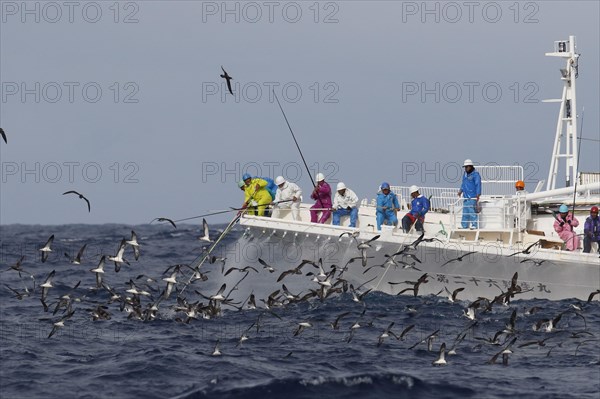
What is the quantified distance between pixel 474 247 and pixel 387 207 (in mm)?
3440

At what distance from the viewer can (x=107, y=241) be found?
8875 cm

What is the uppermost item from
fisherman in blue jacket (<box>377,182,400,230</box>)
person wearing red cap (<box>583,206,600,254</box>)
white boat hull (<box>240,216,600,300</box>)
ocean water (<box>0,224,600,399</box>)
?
fisherman in blue jacket (<box>377,182,400,230</box>)

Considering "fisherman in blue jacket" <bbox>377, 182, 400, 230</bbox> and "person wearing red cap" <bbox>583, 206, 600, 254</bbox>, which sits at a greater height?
"fisherman in blue jacket" <bbox>377, 182, 400, 230</bbox>

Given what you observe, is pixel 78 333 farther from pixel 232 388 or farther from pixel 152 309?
pixel 232 388

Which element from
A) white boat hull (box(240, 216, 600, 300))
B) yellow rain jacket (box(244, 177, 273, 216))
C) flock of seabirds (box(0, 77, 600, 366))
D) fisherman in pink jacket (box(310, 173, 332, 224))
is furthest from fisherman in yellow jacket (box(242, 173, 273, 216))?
flock of seabirds (box(0, 77, 600, 366))

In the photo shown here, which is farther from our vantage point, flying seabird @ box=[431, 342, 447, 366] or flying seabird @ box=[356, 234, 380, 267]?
flying seabird @ box=[356, 234, 380, 267]

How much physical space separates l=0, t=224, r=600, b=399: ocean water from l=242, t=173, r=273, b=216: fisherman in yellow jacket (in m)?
1.67

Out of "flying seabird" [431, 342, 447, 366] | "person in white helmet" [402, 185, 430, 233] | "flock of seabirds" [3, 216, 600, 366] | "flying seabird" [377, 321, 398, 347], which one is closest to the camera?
"flying seabird" [431, 342, 447, 366]

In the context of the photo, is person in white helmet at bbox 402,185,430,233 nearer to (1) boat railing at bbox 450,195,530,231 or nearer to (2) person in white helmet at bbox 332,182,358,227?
(1) boat railing at bbox 450,195,530,231

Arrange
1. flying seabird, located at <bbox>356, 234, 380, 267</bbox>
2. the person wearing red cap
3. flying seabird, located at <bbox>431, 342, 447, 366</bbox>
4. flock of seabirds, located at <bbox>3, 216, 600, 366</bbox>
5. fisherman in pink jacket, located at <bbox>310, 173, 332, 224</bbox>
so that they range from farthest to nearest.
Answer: fisherman in pink jacket, located at <bbox>310, 173, 332, 224</bbox>, the person wearing red cap, flying seabird, located at <bbox>356, 234, 380, 267</bbox>, flock of seabirds, located at <bbox>3, 216, 600, 366</bbox>, flying seabird, located at <bbox>431, 342, 447, 366</bbox>

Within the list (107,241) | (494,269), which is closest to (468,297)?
(494,269)

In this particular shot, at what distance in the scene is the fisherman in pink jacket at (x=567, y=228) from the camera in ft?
138

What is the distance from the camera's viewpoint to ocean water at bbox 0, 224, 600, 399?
26.6 metres

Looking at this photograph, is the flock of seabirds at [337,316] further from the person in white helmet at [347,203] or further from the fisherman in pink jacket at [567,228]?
the fisherman in pink jacket at [567,228]
